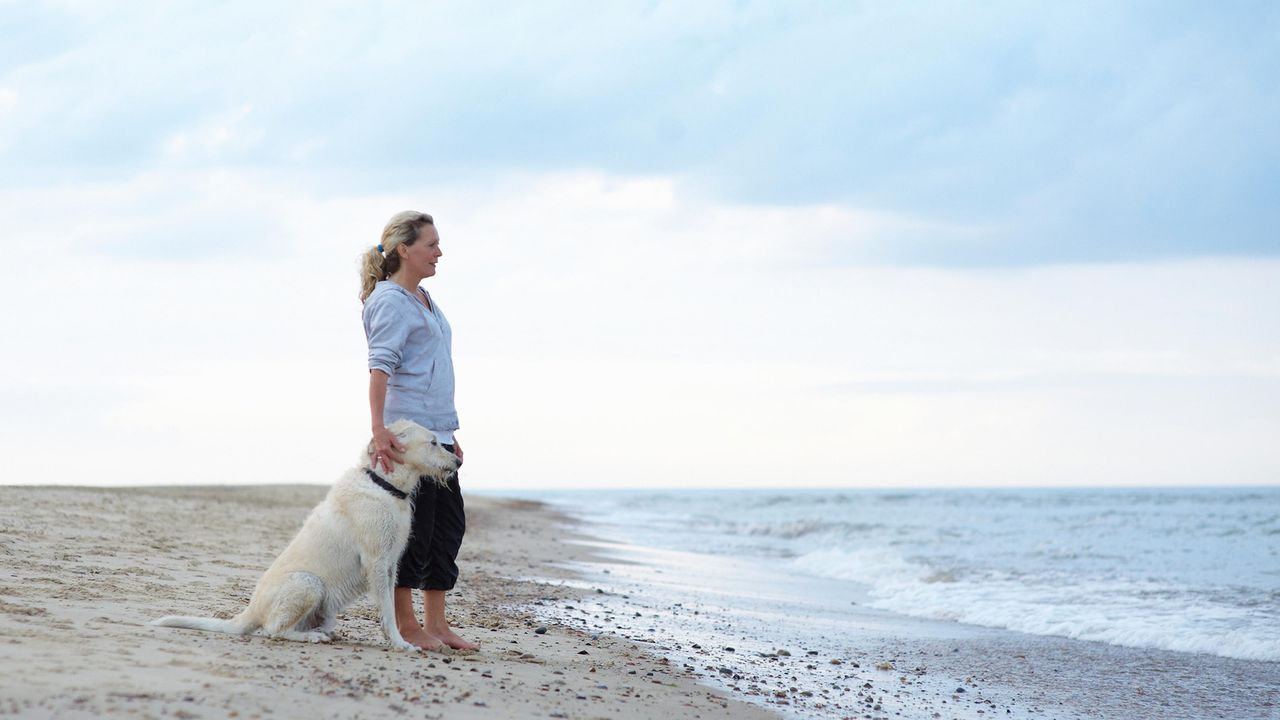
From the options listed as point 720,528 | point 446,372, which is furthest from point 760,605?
point 720,528

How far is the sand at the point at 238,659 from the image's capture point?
3668 mm

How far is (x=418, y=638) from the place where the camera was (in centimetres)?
524

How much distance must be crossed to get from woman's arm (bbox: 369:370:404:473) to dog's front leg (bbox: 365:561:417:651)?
1.57ft

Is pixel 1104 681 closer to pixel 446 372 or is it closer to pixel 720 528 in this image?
pixel 446 372

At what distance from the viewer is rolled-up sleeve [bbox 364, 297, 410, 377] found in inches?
194

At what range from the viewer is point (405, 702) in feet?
13.0

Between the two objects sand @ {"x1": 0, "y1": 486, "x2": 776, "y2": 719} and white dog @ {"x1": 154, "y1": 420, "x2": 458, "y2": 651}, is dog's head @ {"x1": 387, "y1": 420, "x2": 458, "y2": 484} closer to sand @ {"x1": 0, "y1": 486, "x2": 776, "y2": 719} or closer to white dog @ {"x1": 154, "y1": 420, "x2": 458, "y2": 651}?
white dog @ {"x1": 154, "y1": 420, "x2": 458, "y2": 651}

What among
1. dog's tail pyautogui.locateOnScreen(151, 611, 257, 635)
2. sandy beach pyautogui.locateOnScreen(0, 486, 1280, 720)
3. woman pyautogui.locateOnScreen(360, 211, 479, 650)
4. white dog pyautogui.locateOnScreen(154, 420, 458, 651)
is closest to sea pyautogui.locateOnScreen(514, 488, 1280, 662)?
sandy beach pyautogui.locateOnScreen(0, 486, 1280, 720)

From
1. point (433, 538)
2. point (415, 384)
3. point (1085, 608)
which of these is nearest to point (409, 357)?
point (415, 384)

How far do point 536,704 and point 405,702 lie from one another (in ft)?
1.95

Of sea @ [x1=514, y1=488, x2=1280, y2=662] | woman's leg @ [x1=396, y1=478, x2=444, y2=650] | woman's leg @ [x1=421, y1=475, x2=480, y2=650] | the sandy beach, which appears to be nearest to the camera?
the sandy beach

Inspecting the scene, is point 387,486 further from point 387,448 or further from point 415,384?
point 415,384

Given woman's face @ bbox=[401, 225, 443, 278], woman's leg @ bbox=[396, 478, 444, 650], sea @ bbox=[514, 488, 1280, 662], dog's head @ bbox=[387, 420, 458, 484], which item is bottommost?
sea @ bbox=[514, 488, 1280, 662]

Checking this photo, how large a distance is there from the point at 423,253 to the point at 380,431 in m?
0.94
